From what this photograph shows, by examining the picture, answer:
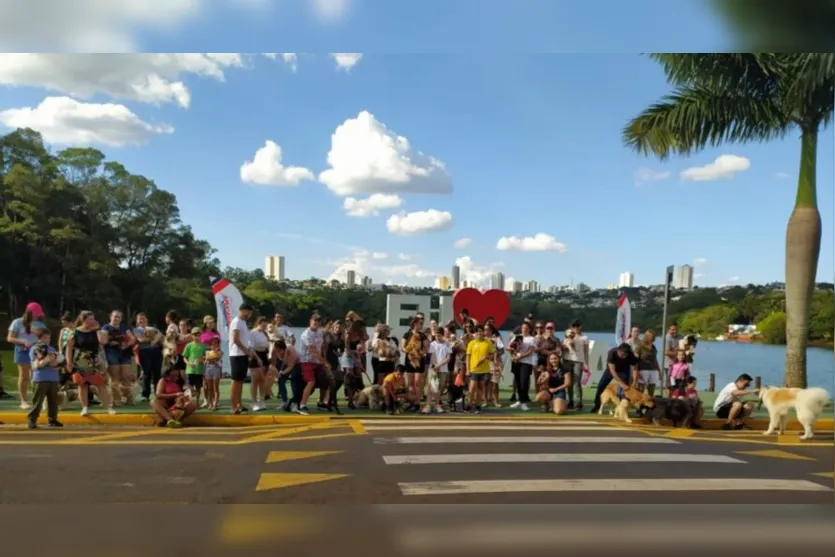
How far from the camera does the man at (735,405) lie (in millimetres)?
11914

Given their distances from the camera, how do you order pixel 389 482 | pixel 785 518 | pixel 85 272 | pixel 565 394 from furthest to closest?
pixel 565 394 < pixel 85 272 < pixel 389 482 < pixel 785 518

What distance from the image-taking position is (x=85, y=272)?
848 centimetres

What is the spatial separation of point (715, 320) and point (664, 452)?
88.0 inches

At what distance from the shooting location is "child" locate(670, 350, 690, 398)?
40.3ft

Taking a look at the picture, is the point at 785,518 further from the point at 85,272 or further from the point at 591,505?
the point at 85,272

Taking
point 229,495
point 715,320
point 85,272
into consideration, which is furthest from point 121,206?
point 715,320

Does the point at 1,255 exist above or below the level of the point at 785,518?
above

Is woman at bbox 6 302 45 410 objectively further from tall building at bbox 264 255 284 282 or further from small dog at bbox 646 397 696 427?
small dog at bbox 646 397 696 427

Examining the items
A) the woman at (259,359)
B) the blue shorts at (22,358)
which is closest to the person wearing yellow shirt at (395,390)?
the woman at (259,359)

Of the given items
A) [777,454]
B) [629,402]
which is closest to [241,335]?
[629,402]

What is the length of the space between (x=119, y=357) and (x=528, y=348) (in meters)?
6.69

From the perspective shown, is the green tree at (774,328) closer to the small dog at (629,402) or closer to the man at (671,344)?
the man at (671,344)

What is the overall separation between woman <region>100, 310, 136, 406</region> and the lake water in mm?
2542

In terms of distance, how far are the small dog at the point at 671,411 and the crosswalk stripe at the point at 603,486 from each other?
3.87 meters
